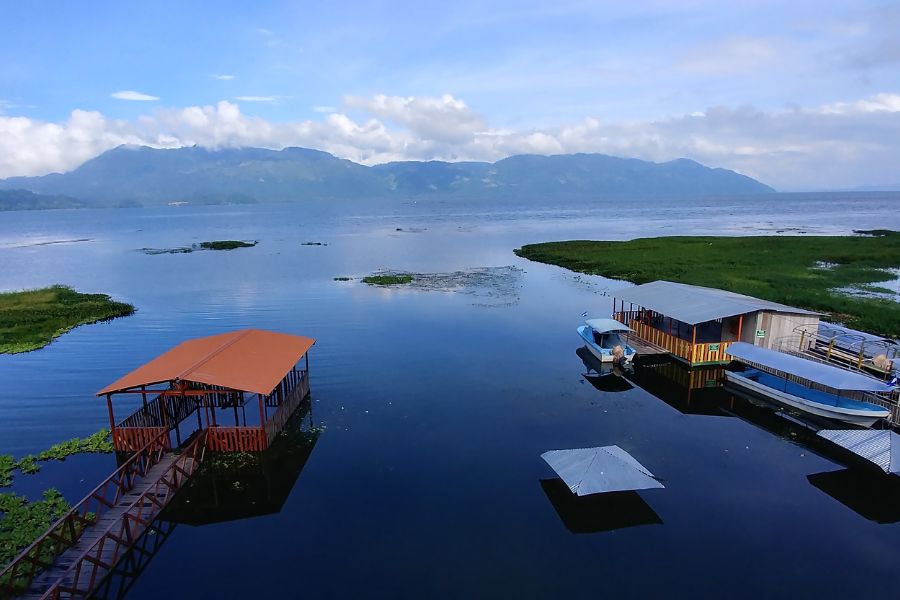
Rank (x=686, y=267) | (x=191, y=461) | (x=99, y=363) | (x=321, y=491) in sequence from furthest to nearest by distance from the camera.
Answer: (x=686, y=267) < (x=99, y=363) < (x=191, y=461) < (x=321, y=491)

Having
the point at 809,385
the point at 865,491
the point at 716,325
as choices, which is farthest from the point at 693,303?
the point at 865,491

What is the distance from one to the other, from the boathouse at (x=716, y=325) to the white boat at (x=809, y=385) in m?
2.15

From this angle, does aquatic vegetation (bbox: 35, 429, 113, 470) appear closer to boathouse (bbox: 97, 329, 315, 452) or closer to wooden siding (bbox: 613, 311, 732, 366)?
boathouse (bbox: 97, 329, 315, 452)

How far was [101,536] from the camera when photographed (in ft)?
55.8

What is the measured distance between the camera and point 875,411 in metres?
25.7

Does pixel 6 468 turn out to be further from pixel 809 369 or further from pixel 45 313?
pixel 809 369

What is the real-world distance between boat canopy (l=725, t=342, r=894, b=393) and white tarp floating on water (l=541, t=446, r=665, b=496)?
1355 cm

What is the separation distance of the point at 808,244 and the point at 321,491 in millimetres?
99299

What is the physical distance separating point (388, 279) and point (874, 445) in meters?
55.2

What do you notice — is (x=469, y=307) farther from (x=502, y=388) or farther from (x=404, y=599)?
(x=404, y=599)

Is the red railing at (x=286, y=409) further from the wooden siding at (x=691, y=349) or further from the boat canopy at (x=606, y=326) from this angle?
the wooden siding at (x=691, y=349)

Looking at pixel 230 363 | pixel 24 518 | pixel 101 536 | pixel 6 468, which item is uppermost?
pixel 230 363

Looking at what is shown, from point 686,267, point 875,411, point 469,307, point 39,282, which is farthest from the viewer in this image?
point 39,282

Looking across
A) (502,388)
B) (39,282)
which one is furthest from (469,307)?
(39,282)
